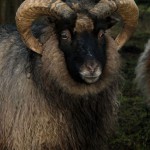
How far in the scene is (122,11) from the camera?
21.9 ft

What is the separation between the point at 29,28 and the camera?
6.39 meters

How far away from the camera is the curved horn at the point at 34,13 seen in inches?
245

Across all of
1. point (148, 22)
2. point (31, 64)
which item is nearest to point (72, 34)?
point (31, 64)

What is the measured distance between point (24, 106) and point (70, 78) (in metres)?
0.70

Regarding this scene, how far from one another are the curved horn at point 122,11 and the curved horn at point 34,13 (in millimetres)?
344

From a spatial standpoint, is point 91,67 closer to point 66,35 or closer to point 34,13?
point 66,35

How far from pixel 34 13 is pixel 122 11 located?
1121 mm

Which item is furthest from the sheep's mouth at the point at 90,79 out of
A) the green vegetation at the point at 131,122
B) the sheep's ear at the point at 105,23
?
the green vegetation at the point at 131,122

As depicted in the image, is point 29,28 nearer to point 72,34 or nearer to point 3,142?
point 72,34

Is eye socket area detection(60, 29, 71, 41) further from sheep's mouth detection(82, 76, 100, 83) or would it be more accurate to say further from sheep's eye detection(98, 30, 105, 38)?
sheep's mouth detection(82, 76, 100, 83)

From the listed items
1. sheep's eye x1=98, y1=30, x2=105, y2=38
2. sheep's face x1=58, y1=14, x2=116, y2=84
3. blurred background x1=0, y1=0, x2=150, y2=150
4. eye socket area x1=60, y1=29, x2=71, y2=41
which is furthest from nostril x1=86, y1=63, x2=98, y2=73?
blurred background x1=0, y1=0, x2=150, y2=150

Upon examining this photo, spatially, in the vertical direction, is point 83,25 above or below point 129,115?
above

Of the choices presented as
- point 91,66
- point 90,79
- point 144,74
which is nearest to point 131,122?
point 144,74

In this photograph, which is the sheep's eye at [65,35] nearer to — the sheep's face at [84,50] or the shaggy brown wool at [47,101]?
the sheep's face at [84,50]
